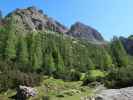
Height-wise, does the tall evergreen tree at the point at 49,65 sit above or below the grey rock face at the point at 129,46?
below

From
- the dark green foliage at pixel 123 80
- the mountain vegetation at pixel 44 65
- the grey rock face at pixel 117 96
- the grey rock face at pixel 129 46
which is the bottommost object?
the grey rock face at pixel 117 96

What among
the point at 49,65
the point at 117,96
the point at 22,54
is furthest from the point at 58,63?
the point at 117,96

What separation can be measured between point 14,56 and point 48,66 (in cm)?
894

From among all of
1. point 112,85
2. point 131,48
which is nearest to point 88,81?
point 112,85

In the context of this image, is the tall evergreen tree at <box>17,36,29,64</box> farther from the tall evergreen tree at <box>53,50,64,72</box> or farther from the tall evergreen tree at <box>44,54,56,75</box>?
the tall evergreen tree at <box>53,50,64,72</box>

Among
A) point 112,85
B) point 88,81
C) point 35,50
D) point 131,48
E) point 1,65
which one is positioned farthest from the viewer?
point 131,48

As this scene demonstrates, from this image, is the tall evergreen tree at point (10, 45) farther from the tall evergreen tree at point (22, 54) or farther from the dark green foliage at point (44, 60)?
the tall evergreen tree at point (22, 54)

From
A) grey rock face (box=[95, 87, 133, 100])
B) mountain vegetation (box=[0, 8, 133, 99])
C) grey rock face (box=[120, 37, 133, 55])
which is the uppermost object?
grey rock face (box=[120, 37, 133, 55])

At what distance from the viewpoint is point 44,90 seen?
3394 cm

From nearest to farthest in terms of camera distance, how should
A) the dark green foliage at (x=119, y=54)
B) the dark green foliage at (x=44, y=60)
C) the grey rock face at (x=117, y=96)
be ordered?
the grey rock face at (x=117, y=96), the dark green foliage at (x=44, y=60), the dark green foliage at (x=119, y=54)

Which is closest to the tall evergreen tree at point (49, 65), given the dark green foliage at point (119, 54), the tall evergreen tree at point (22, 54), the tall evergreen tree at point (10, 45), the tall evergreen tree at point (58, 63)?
the tall evergreen tree at point (58, 63)

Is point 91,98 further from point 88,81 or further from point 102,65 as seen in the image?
point 102,65

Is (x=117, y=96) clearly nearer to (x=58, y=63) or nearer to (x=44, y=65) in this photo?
(x=44, y=65)

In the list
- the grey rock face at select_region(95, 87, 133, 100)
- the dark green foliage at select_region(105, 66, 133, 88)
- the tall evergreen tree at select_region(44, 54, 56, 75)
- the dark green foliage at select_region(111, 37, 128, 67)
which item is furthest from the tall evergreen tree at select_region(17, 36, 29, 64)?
the grey rock face at select_region(95, 87, 133, 100)
